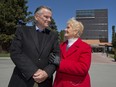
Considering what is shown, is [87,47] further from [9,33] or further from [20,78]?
[9,33]

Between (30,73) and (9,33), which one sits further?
(9,33)

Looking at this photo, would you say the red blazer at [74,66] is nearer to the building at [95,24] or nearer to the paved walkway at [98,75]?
the paved walkway at [98,75]

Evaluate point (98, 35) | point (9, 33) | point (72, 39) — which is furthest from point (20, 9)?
point (98, 35)

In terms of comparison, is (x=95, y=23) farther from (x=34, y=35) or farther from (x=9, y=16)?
(x=34, y=35)

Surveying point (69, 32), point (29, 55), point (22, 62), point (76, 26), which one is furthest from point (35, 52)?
point (76, 26)

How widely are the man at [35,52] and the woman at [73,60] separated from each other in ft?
0.59

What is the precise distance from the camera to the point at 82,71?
12.6 feet

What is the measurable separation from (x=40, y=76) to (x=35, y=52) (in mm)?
349

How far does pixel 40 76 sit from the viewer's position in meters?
3.51

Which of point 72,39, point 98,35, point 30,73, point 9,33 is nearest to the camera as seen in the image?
point 30,73

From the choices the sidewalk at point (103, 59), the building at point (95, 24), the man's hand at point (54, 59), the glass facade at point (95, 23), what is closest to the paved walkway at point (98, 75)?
the man's hand at point (54, 59)

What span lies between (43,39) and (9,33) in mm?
49508

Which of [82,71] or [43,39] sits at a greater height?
[43,39]

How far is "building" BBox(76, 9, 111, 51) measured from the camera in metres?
138
